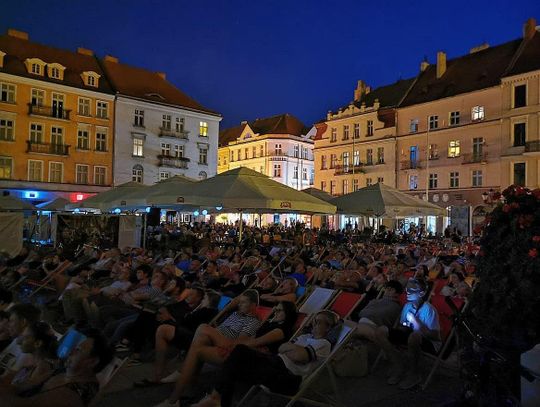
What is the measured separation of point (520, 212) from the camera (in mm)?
4184

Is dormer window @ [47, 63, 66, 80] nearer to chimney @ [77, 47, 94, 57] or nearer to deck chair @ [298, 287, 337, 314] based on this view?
chimney @ [77, 47, 94, 57]

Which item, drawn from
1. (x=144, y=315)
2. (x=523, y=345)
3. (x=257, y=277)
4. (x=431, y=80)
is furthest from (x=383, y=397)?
(x=431, y=80)

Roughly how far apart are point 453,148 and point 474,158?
2208mm

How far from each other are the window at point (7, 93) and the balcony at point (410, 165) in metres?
30.3

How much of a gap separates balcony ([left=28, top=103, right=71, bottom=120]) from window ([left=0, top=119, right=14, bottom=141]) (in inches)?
64.0

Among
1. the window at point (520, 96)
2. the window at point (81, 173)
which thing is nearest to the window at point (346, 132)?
the window at point (520, 96)

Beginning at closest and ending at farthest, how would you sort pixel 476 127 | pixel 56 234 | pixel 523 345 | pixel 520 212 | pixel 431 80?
pixel 523 345 → pixel 520 212 → pixel 56 234 → pixel 476 127 → pixel 431 80

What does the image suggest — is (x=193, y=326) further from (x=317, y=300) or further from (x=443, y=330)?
(x=443, y=330)

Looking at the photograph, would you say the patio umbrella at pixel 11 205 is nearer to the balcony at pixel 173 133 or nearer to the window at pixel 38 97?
the window at pixel 38 97

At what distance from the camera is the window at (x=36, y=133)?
123 feet

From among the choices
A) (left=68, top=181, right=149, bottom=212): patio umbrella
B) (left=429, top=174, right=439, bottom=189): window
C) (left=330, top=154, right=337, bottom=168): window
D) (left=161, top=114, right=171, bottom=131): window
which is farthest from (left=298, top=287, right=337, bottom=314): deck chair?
(left=330, top=154, right=337, bottom=168): window

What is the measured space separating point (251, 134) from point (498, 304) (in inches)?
2437

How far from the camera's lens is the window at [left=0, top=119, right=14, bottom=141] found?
36.2 m

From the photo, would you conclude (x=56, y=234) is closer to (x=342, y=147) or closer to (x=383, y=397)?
(x=383, y=397)
